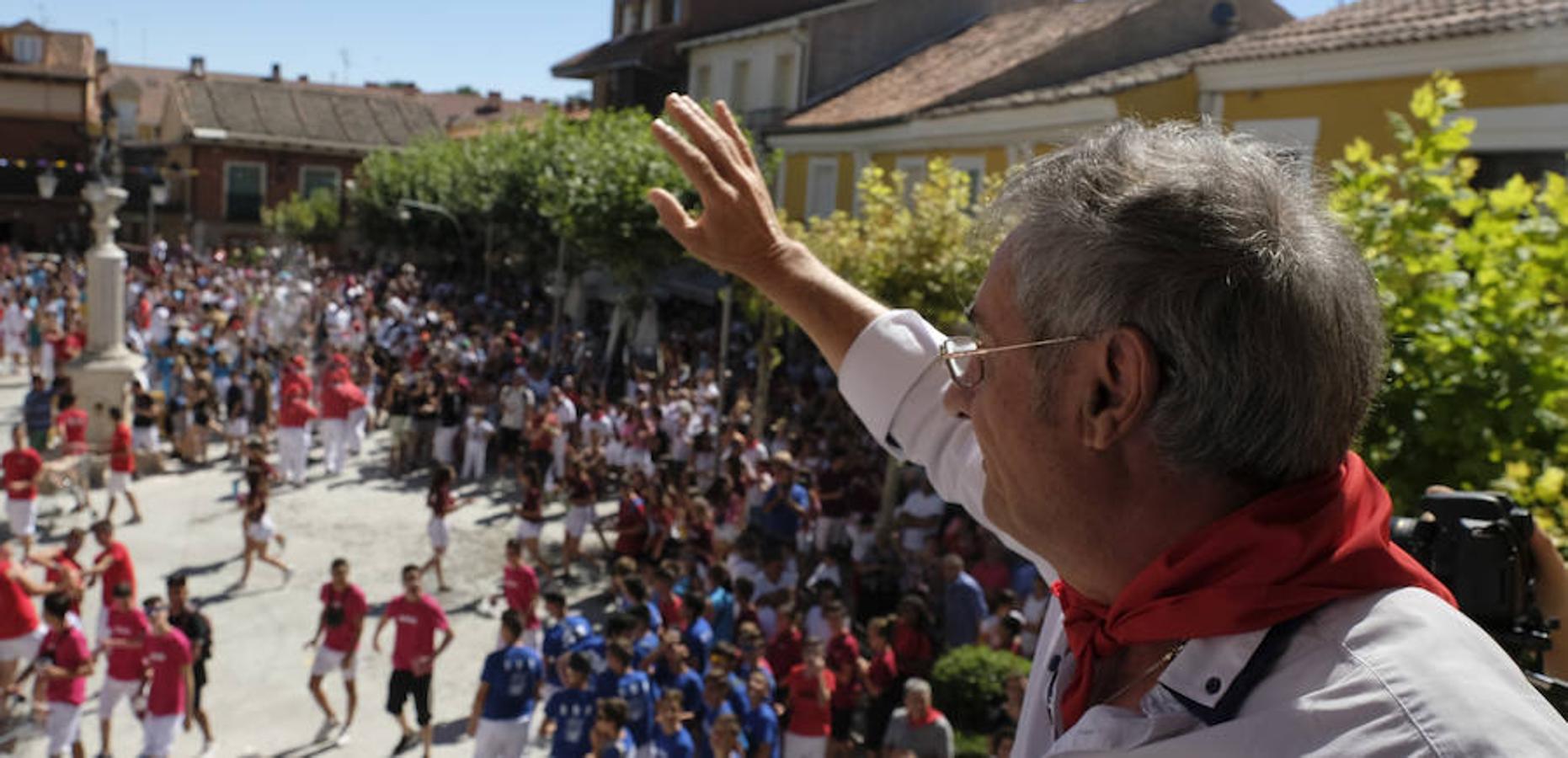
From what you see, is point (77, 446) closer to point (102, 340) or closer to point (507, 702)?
point (102, 340)

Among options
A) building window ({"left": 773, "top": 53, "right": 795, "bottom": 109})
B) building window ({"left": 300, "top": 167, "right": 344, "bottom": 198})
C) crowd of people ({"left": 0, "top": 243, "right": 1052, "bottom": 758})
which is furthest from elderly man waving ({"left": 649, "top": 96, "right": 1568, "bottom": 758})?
building window ({"left": 300, "top": 167, "right": 344, "bottom": 198})

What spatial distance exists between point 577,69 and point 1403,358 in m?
33.1

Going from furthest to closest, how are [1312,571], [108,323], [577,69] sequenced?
1. [577,69]
2. [108,323]
3. [1312,571]

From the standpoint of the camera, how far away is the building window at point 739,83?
92.8 ft

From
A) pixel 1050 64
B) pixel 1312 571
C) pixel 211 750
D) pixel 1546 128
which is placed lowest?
pixel 211 750

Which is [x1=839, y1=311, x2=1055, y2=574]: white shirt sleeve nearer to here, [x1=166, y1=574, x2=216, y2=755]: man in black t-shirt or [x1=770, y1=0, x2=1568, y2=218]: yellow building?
[x1=770, y1=0, x2=1568, y2=218]: yellow building

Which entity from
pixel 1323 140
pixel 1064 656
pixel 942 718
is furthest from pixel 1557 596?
pixel 1323 140

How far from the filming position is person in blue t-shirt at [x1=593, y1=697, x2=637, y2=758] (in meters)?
7.19

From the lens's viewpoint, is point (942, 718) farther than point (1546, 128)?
No

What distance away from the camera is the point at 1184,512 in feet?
3.80

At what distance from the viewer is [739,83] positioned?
28797 millimetres

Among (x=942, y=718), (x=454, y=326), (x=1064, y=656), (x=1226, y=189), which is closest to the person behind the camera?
(x=1226, y=189)

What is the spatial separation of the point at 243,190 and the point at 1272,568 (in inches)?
2316

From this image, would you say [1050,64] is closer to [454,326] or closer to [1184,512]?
[454,326]
